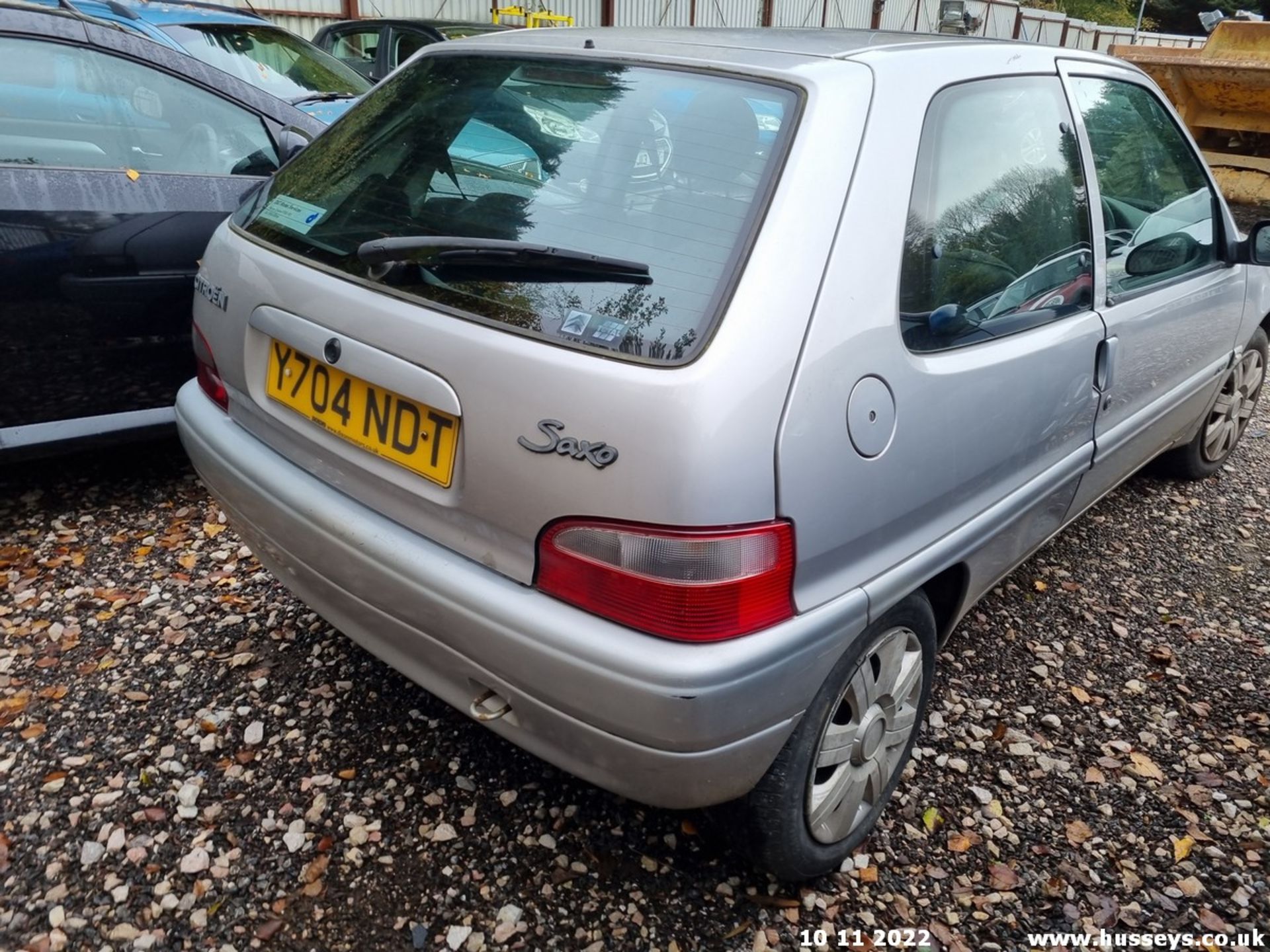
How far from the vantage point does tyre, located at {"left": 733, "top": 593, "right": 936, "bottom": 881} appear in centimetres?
188

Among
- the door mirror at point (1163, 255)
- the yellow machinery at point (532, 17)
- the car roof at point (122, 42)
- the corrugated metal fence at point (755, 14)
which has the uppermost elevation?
the corrugated metal fence at point (755, 14)

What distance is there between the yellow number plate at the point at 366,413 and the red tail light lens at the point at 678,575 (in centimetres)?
29

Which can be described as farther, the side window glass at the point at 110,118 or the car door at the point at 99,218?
the side window glass at the point at 110,118

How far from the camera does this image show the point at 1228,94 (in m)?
9.02

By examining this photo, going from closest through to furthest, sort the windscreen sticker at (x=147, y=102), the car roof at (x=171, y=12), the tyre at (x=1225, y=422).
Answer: the windscreen sticker at (x=147, y=102) < the tyre at (x=1225, y=422) < the car roof at (x=171, y=12)

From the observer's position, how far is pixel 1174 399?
328cm

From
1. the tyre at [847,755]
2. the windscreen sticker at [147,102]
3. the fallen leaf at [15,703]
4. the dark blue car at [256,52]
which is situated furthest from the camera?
the dark blue car at [256,52]

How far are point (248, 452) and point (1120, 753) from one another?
7.75 ft

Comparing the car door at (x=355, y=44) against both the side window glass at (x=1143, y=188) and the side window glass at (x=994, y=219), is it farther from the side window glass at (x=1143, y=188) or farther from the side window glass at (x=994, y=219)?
the side window glass at (x=994, y=219)

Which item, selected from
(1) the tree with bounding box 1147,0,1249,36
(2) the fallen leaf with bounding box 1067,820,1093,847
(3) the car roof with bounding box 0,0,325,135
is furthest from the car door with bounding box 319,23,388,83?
(1) the tree with bounding box 1147,0,1249,36

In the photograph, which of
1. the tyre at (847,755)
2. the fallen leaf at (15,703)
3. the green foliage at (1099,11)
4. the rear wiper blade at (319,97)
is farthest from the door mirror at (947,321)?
the green foliage at (1099,11)

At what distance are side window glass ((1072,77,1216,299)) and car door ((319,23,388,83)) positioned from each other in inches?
292

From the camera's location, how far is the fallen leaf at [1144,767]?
8.24 ft

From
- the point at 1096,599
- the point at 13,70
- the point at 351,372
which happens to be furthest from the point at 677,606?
the point at 13,70
